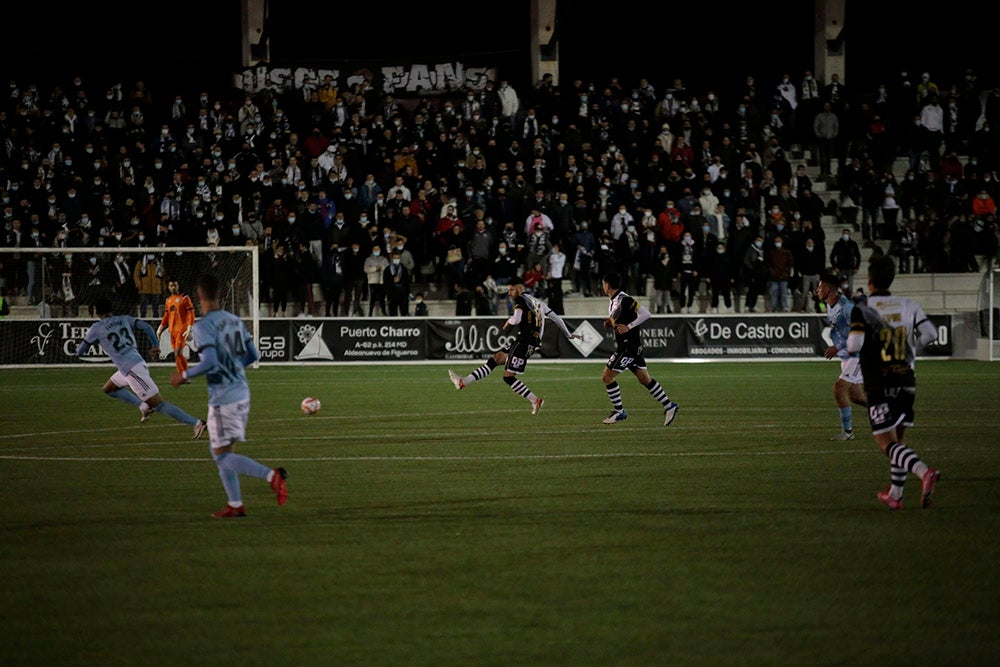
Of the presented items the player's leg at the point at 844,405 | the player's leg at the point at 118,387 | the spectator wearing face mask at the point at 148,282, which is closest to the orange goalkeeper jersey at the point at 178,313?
the player's leg at the point at 118,387

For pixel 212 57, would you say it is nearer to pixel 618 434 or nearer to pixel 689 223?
pixel 689 223

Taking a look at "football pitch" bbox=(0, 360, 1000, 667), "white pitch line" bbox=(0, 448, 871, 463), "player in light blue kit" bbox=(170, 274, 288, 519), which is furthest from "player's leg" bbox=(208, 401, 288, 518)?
"white pitch line" bbox=(0, 448, 871, 463)

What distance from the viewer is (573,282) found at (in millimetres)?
34375

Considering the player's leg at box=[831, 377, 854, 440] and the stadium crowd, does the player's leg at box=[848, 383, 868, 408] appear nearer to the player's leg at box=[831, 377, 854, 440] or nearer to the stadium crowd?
the player's leg at box=[831, 377, 854, 440]

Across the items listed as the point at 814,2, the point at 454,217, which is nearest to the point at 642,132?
the point at 454,217

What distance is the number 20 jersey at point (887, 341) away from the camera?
1065 cm

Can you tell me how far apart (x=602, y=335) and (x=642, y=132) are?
6.92 meters

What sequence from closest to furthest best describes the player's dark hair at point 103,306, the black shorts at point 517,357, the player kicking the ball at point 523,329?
the player's dark hair at point 103,306 → the player kicking the ball at point 523,329 → the black shorts at point 517,357

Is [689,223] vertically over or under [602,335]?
over

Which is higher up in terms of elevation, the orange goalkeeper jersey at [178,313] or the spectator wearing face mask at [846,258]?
the spectator wearing face mask at [846,258]

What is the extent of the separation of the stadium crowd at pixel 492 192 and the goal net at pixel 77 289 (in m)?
0.09

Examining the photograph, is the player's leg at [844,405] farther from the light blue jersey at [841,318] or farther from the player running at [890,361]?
the player running at [890,361]

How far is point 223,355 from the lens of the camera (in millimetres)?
10375

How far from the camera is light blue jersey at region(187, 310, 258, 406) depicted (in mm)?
10273
